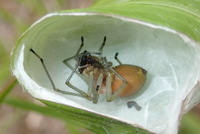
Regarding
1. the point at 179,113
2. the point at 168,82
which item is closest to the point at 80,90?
the point at 168,82

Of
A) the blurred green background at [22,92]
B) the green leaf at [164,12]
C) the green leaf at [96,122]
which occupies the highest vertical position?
the green leaf at [164,12]

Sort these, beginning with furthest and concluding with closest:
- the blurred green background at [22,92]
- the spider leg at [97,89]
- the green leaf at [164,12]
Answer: the blurred green background at [22,92], the spider leg at [97,89], the green leaf at [164,12]

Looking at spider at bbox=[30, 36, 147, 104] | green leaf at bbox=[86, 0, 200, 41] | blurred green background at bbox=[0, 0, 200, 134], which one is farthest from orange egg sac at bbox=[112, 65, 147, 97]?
blurred green background at bbox=[0, 0, 200, 134]

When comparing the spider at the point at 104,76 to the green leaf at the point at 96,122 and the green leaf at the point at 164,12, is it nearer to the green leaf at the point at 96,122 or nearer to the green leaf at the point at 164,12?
the green leaf at the point at 96,122

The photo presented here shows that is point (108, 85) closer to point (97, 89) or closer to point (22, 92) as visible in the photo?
point (97, 89)

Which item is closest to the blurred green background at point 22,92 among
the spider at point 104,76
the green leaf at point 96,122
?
the spider at point 104,76

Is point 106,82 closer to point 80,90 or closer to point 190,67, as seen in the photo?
point 80,90

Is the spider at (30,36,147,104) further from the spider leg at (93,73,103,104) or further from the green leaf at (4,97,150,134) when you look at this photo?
the green leaf at (4,97,150,134)
